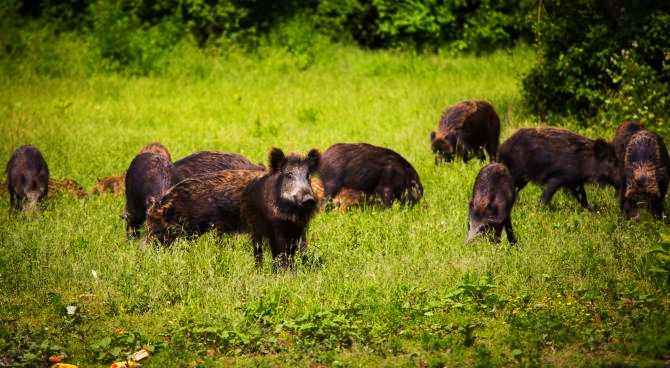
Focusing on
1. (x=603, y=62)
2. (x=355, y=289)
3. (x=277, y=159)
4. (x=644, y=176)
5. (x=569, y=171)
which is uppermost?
(x=603, y=62)

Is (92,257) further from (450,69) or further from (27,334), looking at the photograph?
(450,69)

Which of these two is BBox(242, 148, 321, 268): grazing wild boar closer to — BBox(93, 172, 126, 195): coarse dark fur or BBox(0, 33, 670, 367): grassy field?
BBox(0, 33, 670, 367): grassy field

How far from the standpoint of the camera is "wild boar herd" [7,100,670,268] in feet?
30.2

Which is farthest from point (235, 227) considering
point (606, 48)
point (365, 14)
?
point (365, 14)

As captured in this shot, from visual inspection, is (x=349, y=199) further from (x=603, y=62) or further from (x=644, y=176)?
(x=603, y=62)

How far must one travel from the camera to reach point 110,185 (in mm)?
13211

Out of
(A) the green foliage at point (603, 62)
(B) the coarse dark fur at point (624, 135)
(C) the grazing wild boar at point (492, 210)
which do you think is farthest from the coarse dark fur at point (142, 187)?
(A) the green foliage at point (603, 62)

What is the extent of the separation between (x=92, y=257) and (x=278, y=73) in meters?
14.5

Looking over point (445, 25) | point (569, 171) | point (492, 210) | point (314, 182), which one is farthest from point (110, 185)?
point (445, 25)

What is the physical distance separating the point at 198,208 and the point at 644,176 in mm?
5149

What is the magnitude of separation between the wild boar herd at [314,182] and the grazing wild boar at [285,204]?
12mm

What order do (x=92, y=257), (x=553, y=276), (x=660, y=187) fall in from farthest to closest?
(x=660, y=187), (x=92, y=257), (x=553, y=276)

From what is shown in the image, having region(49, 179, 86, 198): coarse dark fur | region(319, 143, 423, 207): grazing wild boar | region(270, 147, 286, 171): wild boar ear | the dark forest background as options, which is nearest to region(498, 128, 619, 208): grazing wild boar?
region(319, 143, 423, 207): grazing wild boar

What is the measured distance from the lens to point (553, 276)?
8.62 metres
